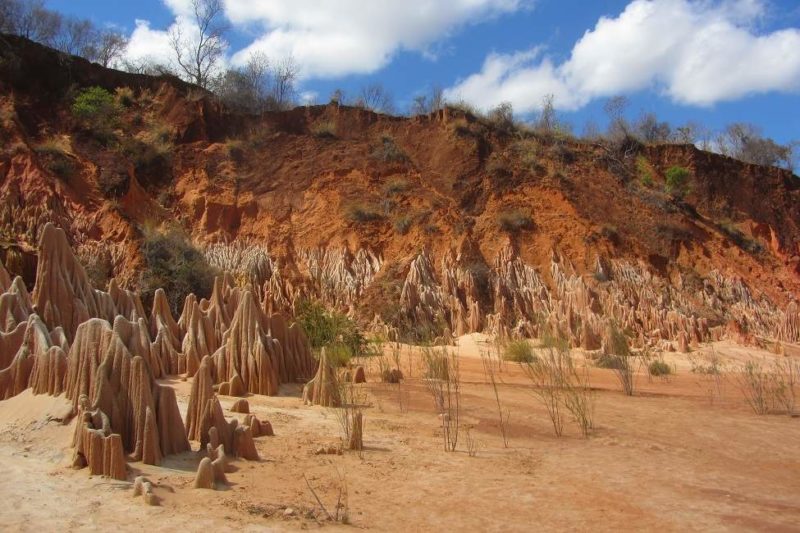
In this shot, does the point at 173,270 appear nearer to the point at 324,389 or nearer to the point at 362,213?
the point at 362,213

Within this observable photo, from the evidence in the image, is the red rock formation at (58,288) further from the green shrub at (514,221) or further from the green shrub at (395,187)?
the green shrub at (514,221)

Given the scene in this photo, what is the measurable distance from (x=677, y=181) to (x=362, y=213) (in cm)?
1359

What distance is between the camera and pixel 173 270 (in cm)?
1861

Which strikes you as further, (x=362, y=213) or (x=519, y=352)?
(x=362, y=213)

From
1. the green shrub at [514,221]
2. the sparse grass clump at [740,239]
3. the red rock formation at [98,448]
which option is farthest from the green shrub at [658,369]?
the sparse grass clump at [740,239]

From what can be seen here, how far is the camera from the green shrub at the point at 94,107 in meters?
23.8

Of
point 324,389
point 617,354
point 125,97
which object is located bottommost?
point 324,389

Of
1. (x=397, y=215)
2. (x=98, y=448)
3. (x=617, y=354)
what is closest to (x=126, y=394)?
(x=98, y=448)

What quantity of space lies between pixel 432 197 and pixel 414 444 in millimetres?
17966

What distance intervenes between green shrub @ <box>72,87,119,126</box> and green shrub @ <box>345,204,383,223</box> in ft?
29.2

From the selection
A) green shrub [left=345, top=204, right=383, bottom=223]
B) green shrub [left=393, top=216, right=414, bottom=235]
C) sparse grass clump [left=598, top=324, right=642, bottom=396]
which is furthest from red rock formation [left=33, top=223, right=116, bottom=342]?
green shrub [left=393, top=216, right=414, bottom=235]

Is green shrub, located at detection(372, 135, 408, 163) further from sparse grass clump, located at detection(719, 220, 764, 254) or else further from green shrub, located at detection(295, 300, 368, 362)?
sparse grass clump, located at detection(719, 220, 764, 254)

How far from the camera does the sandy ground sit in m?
4.82

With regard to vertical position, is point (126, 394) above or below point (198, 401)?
above
